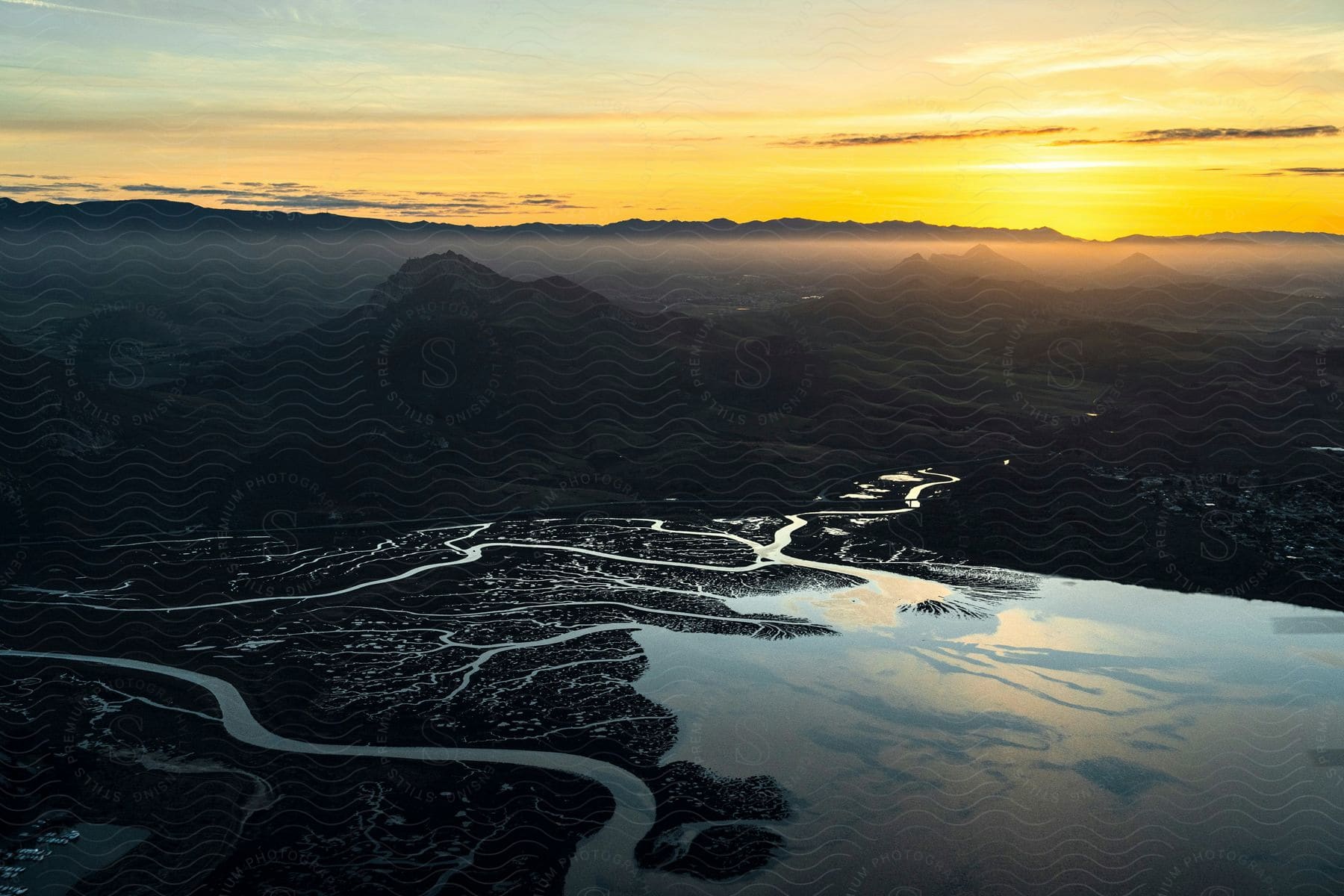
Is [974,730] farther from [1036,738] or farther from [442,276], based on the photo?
[442,276]

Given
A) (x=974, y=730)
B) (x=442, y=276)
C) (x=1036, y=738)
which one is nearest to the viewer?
(x=1036, y=738)

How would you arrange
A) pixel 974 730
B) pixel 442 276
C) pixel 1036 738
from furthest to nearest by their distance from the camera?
pixel 442 276
pixel 974 730
pixel 1036 738

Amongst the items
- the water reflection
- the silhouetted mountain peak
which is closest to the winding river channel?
the water reflection

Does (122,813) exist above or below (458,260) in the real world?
below

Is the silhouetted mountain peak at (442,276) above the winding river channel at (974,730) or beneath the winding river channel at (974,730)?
above

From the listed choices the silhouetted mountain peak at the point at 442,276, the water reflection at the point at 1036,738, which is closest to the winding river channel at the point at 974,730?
the water reflection at the point at 1036,738

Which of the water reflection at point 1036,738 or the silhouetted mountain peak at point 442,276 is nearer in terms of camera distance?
the water reflection at point 1036,738

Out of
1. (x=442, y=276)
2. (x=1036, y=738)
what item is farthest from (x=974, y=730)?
(x=442, y=276)

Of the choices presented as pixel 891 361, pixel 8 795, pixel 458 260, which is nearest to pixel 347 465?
pixel 8 795

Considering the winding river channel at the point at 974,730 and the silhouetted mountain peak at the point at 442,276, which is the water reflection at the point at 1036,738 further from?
the silhouetted mountain peak at the point at 442,276

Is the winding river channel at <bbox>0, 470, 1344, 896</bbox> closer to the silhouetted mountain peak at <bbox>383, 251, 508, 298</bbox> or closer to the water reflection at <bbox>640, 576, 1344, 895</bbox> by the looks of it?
the water reflection at <bbox>640, 576, 1344, 895</bbox>

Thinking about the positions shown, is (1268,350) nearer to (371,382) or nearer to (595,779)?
(371,382)
